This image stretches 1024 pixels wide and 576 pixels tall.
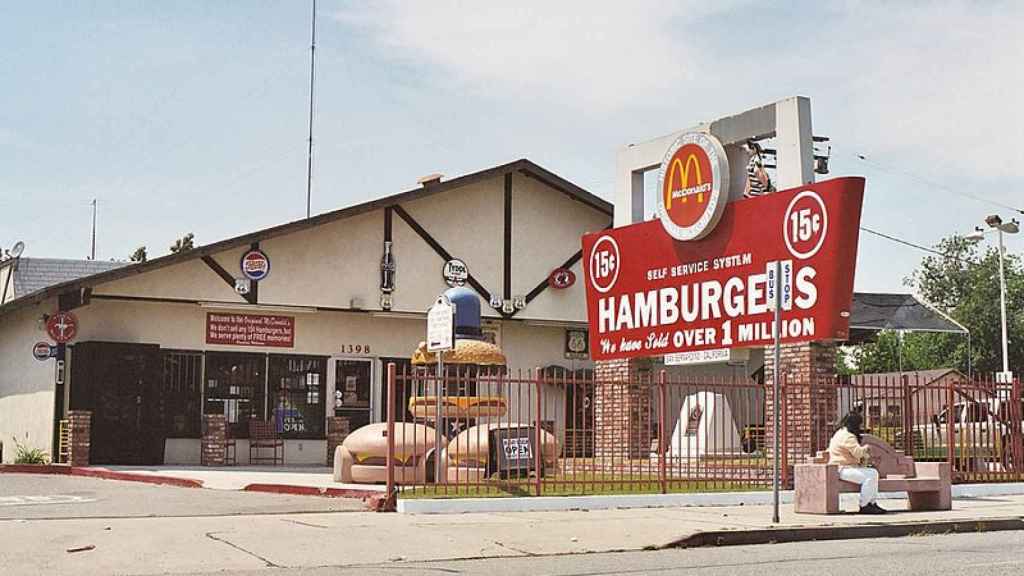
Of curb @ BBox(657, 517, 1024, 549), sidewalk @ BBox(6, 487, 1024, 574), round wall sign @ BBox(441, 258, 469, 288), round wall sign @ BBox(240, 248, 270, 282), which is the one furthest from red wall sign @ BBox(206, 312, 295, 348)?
curb @ BBox(657, 517, 1024, 549)

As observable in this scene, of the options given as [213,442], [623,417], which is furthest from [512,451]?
[213,442]

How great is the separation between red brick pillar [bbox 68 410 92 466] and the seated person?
15670 millimetres

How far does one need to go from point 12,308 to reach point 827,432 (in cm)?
1733

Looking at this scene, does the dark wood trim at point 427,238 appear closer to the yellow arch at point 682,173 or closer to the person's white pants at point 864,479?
the yellow arch at point 682,173

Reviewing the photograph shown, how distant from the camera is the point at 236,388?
30375 millimetres

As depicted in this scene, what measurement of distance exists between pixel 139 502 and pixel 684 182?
10450 mm

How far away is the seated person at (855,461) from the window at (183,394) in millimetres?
16060

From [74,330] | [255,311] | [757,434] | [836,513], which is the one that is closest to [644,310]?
[757,434]

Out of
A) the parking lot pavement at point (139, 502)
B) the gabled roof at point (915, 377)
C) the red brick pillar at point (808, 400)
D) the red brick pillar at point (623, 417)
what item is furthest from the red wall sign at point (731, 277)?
the parking lot pavement at point (139, 502)

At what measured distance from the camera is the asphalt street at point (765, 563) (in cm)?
1175

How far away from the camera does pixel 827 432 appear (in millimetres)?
20516

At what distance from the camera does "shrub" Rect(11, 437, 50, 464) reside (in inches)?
1105

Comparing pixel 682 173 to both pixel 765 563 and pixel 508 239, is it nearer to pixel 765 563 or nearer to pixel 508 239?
pixel 508 239

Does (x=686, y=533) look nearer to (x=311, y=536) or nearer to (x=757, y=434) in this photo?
(x=311, y=536)
